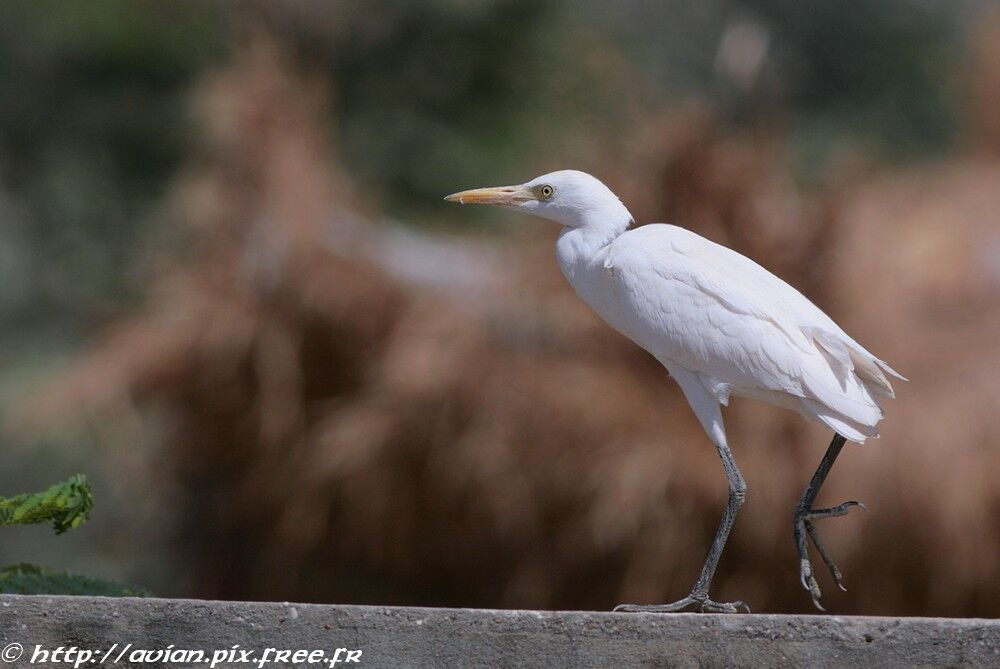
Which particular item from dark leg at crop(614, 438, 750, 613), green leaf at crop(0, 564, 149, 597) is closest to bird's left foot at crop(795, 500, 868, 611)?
dark leg at crop(614, 438, 750, 613)

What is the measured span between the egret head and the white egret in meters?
0.03

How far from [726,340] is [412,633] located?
835mm

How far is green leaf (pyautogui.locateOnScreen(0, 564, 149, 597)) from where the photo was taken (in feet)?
9.16

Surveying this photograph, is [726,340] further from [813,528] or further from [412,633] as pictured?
[412,633]

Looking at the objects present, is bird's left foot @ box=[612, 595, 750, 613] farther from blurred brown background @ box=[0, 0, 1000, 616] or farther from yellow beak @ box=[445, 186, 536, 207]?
blurred brown background @ box=[0, 0, 1000, 616]

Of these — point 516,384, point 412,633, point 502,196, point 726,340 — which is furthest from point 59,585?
point 516,384

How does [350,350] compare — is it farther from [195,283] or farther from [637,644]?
[637,644]

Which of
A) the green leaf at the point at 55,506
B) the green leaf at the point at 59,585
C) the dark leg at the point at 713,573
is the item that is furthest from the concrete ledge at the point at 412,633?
the green leaf at the point at 59,585

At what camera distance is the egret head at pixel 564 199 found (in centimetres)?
269

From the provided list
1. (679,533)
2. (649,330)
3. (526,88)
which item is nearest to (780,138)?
(679,533)

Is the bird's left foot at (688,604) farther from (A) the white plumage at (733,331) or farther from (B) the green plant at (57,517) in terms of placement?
(B) the green plant at (57,517)

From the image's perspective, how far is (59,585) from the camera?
2830 mm

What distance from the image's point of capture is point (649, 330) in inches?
99.3

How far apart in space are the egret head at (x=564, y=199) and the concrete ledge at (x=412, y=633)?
91 cm
